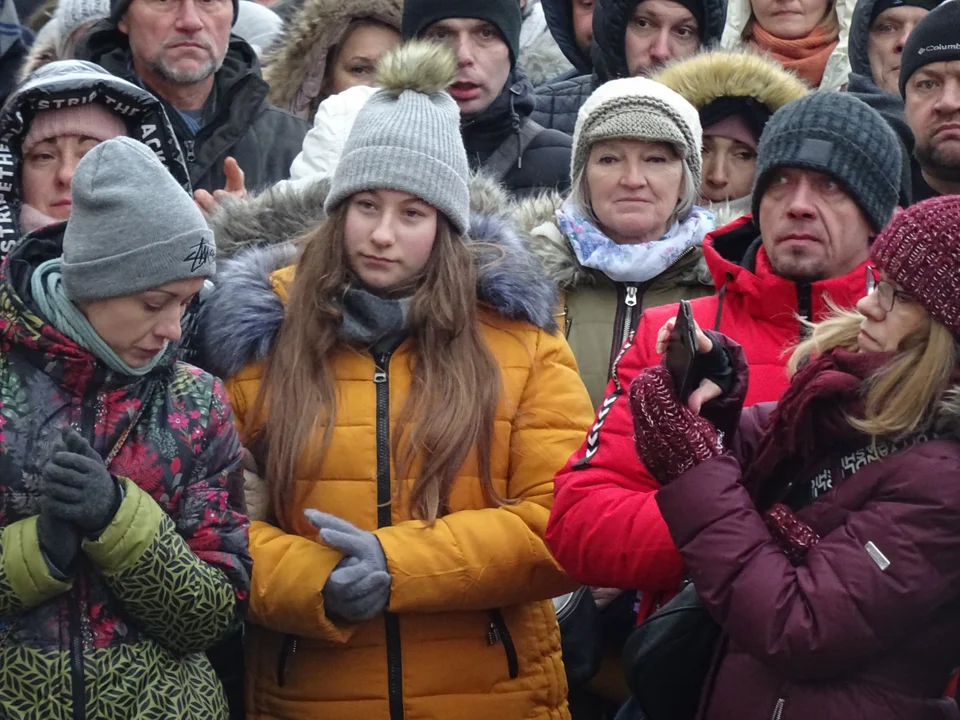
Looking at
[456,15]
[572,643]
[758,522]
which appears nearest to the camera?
[758,522]

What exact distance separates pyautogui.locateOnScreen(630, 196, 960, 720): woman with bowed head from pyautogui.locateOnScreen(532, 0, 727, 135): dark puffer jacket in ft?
9.17

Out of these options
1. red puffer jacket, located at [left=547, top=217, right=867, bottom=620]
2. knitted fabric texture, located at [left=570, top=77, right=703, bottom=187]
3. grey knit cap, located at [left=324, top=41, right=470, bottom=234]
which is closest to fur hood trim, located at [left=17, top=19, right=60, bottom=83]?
grey knit cap, located at [left=324, top=41, right=470, bottom=234]

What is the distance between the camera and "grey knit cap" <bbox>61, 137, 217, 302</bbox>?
348 cm

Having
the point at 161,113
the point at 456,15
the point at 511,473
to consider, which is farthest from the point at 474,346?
the point at 456,15

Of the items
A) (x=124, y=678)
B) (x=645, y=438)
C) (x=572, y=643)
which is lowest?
(x=572, y=643)

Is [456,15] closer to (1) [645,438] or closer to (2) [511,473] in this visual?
(2) [511,473]

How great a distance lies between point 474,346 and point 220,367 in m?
0.65

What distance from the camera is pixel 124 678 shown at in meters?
3.46

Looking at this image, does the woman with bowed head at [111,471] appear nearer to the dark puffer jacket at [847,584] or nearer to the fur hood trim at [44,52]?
the dark puffer jacket at [847,584]

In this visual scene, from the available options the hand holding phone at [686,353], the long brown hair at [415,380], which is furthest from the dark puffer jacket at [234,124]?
the hand holding phone at [686,353]

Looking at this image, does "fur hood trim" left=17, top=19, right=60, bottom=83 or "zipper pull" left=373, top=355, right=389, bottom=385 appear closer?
"zipper pull" left=373, top=355, right=389, bottom=385

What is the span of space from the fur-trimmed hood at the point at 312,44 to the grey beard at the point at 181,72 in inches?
25.6

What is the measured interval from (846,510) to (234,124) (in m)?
2.90

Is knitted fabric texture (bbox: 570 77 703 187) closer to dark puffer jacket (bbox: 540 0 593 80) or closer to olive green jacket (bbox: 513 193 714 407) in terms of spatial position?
olive green jacket (bbox: 513 193 714 407)
